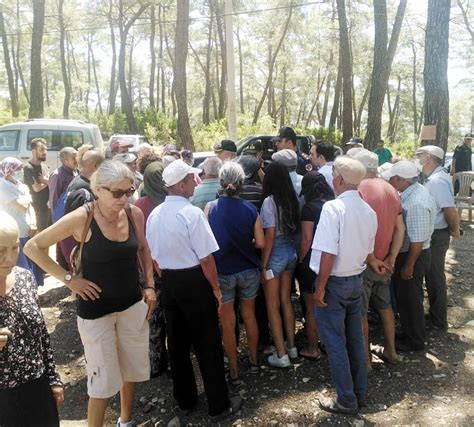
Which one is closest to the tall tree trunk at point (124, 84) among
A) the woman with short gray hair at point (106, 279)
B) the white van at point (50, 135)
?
the white van at point (50, 135)

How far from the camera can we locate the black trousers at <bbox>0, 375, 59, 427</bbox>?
205 cm

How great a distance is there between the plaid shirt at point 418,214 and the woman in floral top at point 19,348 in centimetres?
323

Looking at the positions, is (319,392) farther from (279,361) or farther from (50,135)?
(50,135)

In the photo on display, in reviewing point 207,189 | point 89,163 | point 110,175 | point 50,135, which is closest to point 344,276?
point 207,189

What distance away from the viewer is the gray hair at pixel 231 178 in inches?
139

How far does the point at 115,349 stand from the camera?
2.86 meters

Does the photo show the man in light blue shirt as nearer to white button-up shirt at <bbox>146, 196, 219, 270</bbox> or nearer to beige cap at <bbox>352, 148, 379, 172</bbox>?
white button-up shirt at <bbox>146, 196, 219, 270</bbox>

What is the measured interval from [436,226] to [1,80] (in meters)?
50.0

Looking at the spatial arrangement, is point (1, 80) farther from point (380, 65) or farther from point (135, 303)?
point (135, 303)

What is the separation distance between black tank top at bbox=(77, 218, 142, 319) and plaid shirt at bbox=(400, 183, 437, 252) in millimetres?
2573

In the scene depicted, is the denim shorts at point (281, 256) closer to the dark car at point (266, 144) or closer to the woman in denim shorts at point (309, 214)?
the woman in denim shorts at point (309, 214)

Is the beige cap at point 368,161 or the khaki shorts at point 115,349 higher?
the beige cap at point 368,161

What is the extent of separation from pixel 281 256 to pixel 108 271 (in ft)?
5.72

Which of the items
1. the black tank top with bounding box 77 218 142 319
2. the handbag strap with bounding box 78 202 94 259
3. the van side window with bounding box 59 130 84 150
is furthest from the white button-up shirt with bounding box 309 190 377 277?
the van side window with bounding box 59 130 84 150
